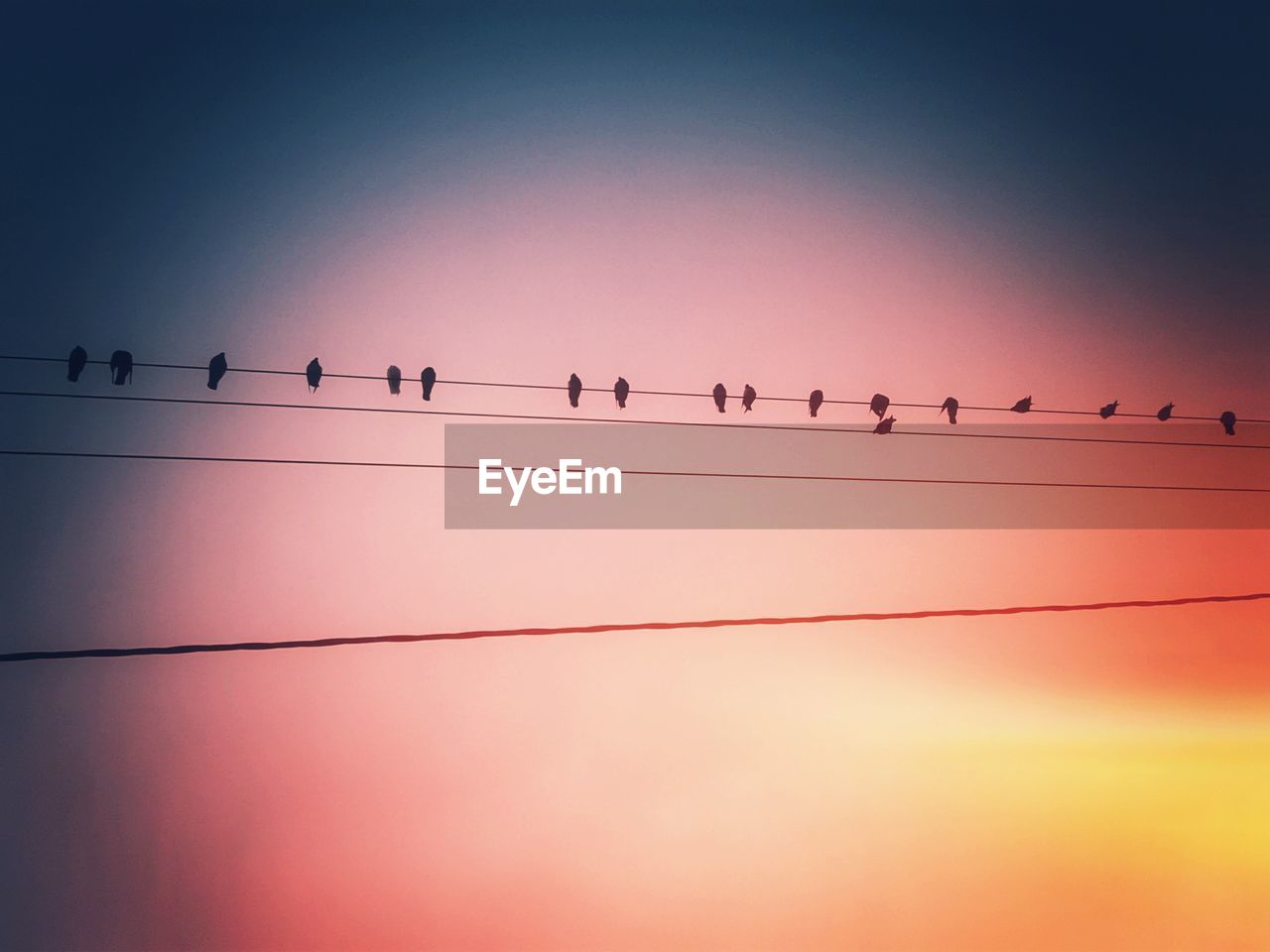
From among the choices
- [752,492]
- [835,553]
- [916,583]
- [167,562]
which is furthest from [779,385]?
[167,562]

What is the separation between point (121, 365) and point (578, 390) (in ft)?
4.78

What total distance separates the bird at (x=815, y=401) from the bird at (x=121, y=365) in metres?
2.28

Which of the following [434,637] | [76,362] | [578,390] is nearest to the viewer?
[434,637]

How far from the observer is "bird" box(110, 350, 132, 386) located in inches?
96.9

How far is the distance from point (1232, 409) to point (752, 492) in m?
2.03

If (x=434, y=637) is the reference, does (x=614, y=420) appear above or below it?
above

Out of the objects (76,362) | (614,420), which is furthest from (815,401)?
(76,362)

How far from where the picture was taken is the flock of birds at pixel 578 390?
8.14ft

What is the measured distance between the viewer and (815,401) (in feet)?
9.42

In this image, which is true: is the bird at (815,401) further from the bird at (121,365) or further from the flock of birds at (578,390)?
the bird at (121,365)

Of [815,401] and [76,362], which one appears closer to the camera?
[76,362]

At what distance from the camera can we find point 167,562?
259 cm

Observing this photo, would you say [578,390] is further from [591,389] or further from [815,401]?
[815,401]

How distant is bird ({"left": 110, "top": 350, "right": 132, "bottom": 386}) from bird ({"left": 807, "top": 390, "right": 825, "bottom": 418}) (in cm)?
228
